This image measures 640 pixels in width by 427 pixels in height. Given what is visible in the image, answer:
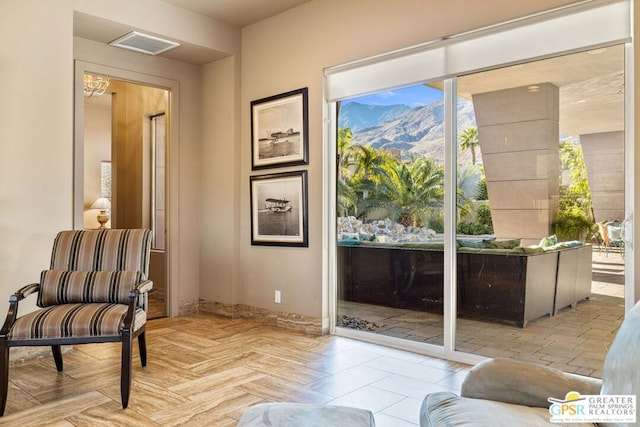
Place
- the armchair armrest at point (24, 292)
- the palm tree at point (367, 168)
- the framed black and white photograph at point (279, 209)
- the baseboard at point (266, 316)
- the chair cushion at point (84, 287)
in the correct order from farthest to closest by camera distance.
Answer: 1. the framed black and white photograph at point (279, 209)
2. the baseboard at point (266, 316)
3. the palm tree at point (367, 168)
4. the chair cushion at point (84, 287)
5. the armchair armrest at point (24, 292)

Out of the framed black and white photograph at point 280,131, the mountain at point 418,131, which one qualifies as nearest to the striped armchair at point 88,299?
the framed black and white photograph at point 280,131

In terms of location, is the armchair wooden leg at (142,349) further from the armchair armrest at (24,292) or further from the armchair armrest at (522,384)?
the armchair armrest at (522,384)

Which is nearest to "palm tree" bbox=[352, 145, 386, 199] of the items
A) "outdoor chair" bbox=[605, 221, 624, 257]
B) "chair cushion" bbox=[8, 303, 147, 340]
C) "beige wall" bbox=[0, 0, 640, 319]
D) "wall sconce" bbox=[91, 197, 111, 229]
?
"beige wall" bbox=[0, 0, 640, 319]

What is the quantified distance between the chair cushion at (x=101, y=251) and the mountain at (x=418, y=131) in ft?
6.69

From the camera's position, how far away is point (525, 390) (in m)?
1.57

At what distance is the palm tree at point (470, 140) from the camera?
3.37 metres

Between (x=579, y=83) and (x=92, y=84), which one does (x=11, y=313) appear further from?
(x=579, y=83)

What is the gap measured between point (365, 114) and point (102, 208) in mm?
5002

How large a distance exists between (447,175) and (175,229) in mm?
2971

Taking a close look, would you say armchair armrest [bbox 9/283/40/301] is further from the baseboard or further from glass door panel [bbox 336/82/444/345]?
glass door panel [bbox 336/82/444/345]

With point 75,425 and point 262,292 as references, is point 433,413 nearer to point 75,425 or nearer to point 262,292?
point 75,425

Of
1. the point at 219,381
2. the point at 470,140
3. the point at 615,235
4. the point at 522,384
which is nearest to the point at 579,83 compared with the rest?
the point at 470,140

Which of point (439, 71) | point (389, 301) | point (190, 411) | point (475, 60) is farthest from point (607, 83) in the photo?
point (190, 411)

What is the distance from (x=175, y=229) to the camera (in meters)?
4.99
